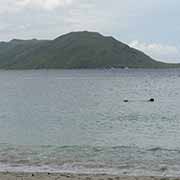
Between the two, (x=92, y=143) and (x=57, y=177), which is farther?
(x=92, y=143)

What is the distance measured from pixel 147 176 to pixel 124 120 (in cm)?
2681

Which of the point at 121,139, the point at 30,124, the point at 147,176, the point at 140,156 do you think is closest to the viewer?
the point at 147,176

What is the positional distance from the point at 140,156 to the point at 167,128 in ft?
45.6

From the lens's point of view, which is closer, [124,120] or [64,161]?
[64,161]

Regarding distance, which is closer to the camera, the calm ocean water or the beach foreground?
the beach foreground

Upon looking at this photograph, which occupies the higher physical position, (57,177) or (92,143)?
(57,177)

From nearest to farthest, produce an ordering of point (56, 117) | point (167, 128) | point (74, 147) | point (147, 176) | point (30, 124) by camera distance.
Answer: point (147, 176), point (74, 147), point (167, 128), point (30, 124), point (56, 117)

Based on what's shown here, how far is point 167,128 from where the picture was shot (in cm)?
3753

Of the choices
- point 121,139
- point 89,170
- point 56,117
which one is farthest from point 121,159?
point 56,117

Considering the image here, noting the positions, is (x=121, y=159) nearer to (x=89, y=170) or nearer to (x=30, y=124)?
(x=89, y=170)

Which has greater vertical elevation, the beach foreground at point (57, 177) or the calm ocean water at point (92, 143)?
the beach foreground at point (57, 177)

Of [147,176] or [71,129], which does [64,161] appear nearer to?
[147,176]

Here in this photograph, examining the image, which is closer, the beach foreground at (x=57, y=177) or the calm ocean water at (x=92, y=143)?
the beach foreground at (x=57, y=177)

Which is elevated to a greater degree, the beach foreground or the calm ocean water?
the beach foreground
